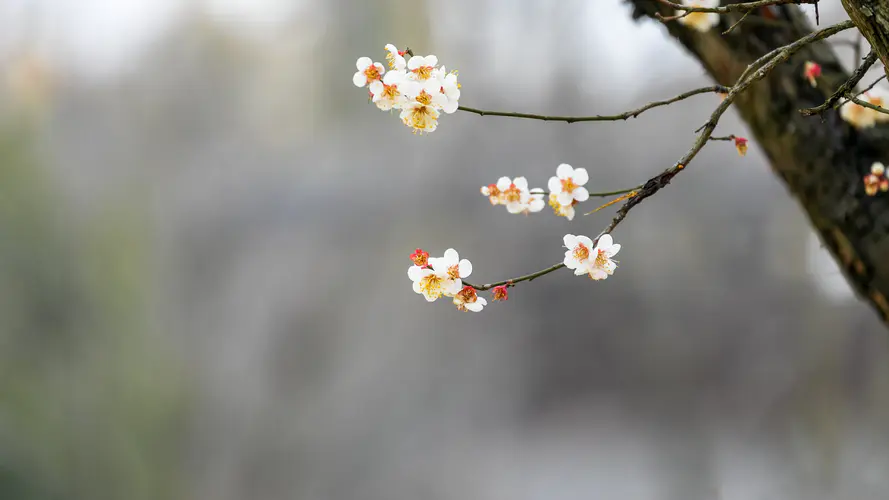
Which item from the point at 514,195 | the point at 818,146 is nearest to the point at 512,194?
the point at 514,195

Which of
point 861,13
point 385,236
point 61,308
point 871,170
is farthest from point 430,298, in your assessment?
point 61,308

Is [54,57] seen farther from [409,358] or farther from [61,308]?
[409,358]

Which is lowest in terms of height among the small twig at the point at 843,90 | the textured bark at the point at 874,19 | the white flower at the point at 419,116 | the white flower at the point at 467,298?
the white flower at the point at 467,298

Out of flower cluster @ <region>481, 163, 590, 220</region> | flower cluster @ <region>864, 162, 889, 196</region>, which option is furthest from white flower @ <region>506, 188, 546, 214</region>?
flower cluster @ <region>864, 162, 889, 196</region>

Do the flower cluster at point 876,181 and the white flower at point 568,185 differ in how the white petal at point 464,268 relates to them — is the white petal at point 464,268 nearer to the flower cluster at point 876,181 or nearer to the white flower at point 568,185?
the white flower at point 568,185

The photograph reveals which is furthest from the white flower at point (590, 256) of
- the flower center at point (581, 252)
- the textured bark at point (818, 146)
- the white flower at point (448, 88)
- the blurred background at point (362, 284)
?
the blurred background at point (362, 284)
